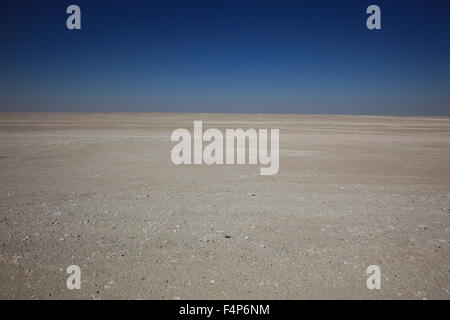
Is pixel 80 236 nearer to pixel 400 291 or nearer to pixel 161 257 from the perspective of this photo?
pixel 161 257

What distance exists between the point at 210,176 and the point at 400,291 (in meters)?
6.86

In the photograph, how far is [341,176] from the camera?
970 cm

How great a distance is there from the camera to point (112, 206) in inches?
248

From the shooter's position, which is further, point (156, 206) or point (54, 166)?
point (54, 166)

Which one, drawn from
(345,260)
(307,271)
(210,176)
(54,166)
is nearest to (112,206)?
(210,176)

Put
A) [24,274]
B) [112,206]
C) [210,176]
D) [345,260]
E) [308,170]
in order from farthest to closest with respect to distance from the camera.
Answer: [308,170]
[210,176]
[112,206]
[345,260]
[24,274]

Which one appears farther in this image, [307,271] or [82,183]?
[82,183]

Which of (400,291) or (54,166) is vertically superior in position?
(54,166)

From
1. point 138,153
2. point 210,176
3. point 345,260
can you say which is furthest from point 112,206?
point 138,153
